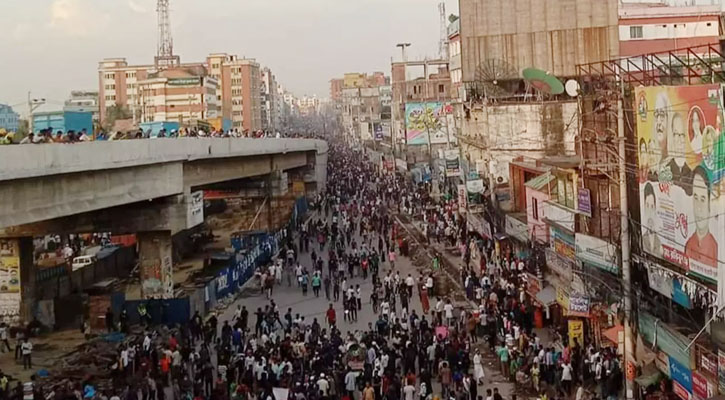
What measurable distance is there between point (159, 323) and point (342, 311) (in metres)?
5.30

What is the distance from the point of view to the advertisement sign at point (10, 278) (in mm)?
26859

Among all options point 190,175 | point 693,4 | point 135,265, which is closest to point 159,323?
point 190,175

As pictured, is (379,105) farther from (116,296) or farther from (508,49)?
(116,296)

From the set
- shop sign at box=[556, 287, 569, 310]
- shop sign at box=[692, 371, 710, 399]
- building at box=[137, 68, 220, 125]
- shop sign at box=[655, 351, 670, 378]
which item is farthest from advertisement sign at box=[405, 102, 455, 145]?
shop sign at box=[692, 371, 710, 399]

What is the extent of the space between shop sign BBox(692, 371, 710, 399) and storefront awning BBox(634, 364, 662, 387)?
1680mm

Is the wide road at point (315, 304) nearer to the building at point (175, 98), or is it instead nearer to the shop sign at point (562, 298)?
the shop sign at point (562, 298)

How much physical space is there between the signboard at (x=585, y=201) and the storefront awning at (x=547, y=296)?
3108 mm

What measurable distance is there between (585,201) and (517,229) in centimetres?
1023

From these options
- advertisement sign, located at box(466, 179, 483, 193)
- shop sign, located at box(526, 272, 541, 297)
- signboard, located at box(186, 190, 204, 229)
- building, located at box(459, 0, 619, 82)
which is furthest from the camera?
building, located at box(459, 0, 619, 82)

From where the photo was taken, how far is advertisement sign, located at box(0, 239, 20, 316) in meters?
26.9

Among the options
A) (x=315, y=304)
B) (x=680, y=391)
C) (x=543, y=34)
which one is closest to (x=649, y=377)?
(x=680, y=391)

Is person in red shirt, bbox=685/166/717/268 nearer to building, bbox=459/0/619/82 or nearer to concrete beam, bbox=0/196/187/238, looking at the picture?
concrete beam, bbox=0/196/187/238

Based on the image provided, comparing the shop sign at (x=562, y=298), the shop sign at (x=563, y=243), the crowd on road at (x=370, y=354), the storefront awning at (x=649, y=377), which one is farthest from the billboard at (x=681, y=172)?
the shop sign at (x=563, y=243)

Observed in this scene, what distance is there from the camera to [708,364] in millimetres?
14148
